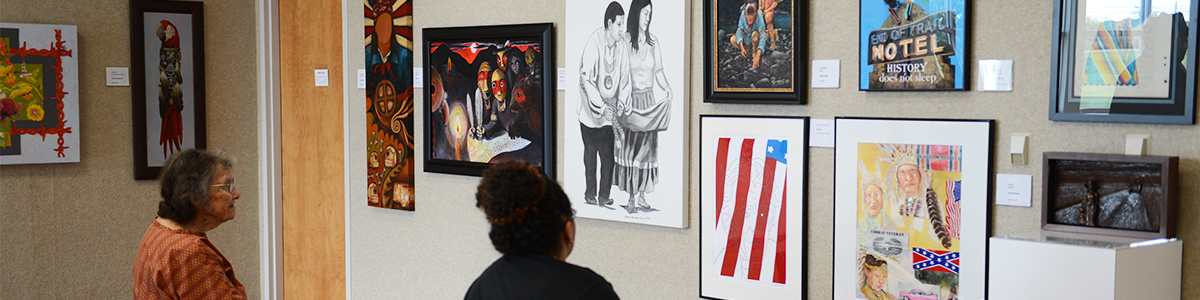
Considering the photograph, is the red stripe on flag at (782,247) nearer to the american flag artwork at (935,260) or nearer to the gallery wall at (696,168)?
the gallery wall at (696,168)

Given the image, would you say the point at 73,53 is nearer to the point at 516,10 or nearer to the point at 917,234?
the point at 516,10

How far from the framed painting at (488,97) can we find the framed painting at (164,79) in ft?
4.87

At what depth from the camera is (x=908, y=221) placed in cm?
279

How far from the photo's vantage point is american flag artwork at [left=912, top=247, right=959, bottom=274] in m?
2.71

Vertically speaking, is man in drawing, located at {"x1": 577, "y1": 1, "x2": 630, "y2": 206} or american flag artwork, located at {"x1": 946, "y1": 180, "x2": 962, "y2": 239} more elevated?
man in drawing, located at {"x1": 577, "y1": 1, "x2": 630, "y2": 206}

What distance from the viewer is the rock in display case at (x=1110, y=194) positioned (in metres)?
2.30

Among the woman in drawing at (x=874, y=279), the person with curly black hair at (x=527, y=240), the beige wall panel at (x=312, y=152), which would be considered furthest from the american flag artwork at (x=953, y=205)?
the beige wall panel at (x=312, y=152)

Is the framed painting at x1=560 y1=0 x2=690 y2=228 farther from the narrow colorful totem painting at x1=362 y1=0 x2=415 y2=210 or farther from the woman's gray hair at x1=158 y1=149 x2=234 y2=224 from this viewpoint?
the woman's gray hair at x1=158 y1=149 x2=234 y2=224

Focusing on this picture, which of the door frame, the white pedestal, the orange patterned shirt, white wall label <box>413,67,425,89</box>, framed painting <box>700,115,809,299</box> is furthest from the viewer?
the door frame

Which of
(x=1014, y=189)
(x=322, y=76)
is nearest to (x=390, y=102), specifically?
(x=322, y=76)

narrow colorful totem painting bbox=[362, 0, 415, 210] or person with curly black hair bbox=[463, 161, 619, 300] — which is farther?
narrow colorful totem painting bbox=[362, 0, 415, 210]

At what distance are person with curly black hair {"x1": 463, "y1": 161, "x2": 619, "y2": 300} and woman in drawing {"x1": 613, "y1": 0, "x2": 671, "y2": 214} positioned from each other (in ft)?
5.19

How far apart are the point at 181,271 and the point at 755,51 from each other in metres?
1.92

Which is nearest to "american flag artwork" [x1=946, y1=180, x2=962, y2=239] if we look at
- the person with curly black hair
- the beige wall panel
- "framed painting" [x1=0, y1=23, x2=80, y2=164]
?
the person with curly black hair
